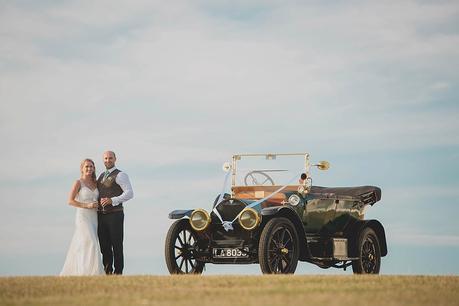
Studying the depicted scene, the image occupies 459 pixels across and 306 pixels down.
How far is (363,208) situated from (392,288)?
20.9 feet

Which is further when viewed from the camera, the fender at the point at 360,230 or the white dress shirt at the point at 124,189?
the fender at the point at 360,230

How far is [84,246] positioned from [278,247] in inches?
140

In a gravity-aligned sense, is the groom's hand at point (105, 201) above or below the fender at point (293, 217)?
above

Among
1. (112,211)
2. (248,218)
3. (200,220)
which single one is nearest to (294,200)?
(248,218)

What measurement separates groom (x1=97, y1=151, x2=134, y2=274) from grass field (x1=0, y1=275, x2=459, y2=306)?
7.61ft

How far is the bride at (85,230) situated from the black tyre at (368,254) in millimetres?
5208

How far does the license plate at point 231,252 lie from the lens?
50.4ft

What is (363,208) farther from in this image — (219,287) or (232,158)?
(219,287)

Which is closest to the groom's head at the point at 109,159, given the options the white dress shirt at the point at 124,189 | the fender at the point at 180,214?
the white dress shirt at the point at 124,189

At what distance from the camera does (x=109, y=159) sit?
1631 centimetres

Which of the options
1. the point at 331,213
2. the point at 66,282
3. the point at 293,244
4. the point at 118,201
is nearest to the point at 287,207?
the point at 293,244

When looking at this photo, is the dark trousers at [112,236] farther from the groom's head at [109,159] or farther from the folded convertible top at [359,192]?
the folded convertible top at [359,192]

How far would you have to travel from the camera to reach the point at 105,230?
Result: 52.9ft

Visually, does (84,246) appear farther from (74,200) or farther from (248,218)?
(248,218)
